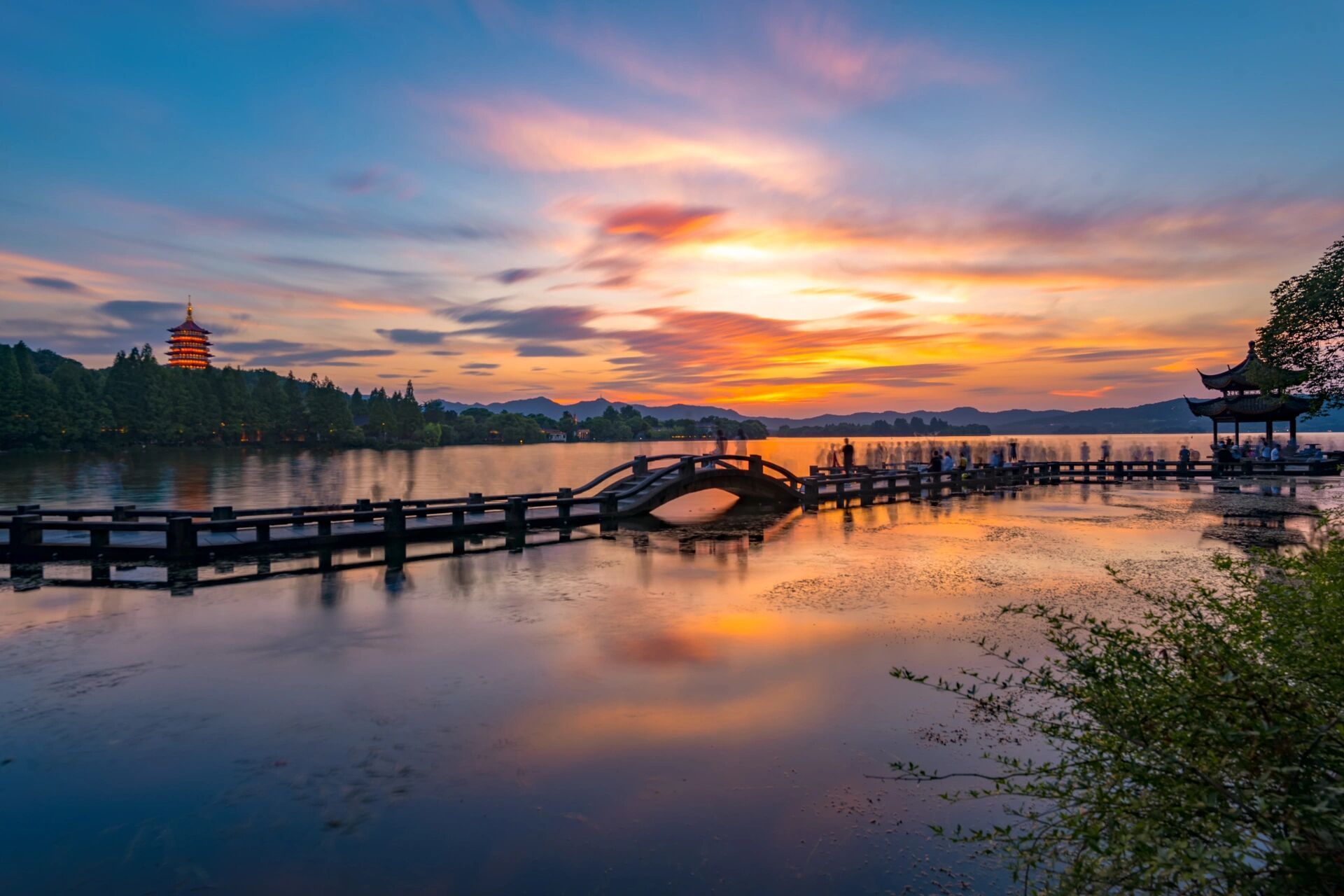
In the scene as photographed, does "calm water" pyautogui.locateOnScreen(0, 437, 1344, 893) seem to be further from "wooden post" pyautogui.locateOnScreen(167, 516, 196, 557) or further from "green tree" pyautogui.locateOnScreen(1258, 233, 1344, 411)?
"green tree" pyautogui.locateOnScreen(1258, 233, 1344, 411)

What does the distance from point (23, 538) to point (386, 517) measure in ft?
25.1

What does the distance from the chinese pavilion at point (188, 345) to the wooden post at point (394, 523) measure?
16046 cm

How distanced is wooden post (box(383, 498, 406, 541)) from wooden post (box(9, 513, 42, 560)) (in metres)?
7.39

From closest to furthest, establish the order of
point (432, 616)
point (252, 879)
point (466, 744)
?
point (252, 879) < point (466, 744) < point (432, 616)

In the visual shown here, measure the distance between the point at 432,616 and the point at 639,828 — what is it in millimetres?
6959

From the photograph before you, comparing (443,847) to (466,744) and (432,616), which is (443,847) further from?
(432,616)

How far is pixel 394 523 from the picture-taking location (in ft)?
61.1

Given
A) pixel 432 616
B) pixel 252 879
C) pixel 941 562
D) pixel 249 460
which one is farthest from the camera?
pixel 249 460

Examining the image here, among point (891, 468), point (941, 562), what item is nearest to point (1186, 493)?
point (891, 468)

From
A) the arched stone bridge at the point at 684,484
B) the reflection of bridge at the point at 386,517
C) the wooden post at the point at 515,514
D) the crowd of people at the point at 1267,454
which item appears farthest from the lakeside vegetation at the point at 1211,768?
the crowd of people at the point at 1267,454

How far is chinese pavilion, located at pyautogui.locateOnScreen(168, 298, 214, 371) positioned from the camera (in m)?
151

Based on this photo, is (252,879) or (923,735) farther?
(923,735)

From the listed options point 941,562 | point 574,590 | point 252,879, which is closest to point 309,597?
point 574,590

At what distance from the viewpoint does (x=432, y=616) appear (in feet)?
37.0
